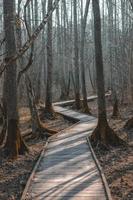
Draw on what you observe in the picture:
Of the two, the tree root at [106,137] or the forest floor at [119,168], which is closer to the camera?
the forest floor at [119,168]

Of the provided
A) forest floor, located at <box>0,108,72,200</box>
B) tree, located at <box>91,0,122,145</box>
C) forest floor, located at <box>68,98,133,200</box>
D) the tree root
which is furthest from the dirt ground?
forest floor, located at <box>0,108,72,200</box>

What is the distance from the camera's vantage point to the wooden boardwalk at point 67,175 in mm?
7957

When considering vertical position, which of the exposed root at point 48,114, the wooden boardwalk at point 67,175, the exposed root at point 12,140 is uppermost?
the exposed root at point 12,140

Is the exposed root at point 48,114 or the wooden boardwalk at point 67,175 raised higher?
the wooden boardwalk at point 67,175

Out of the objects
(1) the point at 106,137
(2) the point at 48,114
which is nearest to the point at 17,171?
(1) the point at 106,137

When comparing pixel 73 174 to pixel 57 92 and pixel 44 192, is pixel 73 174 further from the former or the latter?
pixel 57 92

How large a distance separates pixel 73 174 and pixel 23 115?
15.4 meters

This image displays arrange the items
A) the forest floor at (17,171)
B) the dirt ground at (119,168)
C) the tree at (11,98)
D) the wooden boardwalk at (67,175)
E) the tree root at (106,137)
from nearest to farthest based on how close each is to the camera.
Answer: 1. the wooden boardwalk at (67,175)
2. the dirt ground at (119,168)
3. the forest floor at (17,171)
4. the tree at (11,98)
5. the tree root at (106,137)

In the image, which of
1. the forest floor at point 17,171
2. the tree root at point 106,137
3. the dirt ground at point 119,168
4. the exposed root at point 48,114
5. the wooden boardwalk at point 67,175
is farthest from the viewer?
the exposed root at point 48,114

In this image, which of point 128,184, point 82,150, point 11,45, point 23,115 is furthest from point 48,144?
point 23,115

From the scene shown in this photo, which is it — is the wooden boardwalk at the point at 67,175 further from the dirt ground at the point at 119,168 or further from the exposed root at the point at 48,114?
the exposed root at the point at 48,114

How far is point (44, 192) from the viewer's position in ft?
26.6

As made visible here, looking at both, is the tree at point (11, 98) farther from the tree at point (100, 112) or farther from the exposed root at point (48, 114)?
the exposed root at point (48, 114)

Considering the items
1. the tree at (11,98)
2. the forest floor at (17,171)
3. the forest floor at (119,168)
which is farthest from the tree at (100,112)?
the tree at (11,98)
